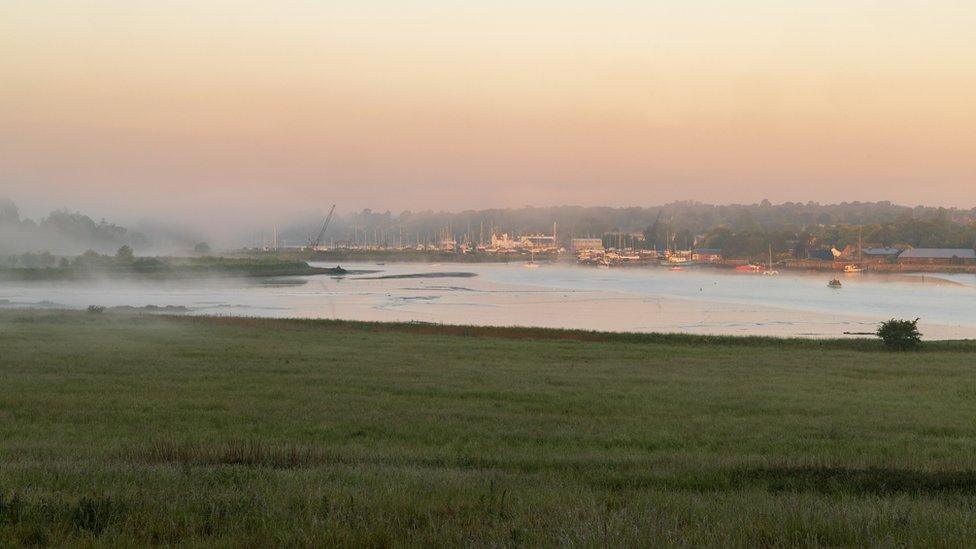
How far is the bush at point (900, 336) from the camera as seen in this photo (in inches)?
1165

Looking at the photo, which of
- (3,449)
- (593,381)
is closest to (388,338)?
(593,381)

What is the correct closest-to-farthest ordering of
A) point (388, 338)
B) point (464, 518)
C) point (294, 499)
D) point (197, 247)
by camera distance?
point (464, 518) < point (294, 499) < point (388, 338) < point (197, 247)

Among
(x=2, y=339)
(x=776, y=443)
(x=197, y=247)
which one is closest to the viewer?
(x=776, y=443)

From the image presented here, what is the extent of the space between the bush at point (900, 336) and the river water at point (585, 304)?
1182 centimetres

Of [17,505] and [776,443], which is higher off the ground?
[17,505]

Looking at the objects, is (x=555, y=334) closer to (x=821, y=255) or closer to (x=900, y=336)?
(x=900, y=336)

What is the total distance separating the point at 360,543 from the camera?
16.4 feet

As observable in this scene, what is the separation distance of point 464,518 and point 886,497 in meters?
3.24

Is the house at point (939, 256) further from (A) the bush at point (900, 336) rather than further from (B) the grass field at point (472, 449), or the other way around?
(B) the grass field at point (472, 449)

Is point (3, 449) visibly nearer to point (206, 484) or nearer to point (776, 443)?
point (206, 484)

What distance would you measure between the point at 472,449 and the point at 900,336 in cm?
2448

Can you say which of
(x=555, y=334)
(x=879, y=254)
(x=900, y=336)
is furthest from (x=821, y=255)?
(x=900, y=336)

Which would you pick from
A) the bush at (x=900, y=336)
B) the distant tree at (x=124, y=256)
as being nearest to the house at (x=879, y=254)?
the distant tree at (x=124, y=256)

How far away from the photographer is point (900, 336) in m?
29.6
